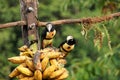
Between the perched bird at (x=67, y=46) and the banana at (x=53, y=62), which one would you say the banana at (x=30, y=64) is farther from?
the perched bird at (x=67, y=46)

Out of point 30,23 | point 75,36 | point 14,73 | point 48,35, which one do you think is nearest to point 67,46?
point 48,35

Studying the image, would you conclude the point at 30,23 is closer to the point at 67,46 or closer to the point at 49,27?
the point at 49,27

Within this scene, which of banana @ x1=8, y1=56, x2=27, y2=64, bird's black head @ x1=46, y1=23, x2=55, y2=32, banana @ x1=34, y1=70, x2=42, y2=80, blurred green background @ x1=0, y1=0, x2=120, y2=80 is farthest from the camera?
blurred green background @ x1=0, y1=0, x2=120, y2=80

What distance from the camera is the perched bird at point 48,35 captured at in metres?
3.04

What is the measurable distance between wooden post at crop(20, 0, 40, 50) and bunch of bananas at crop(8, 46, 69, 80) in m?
0.05

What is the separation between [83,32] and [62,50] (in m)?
0.26

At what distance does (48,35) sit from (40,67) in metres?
0.29

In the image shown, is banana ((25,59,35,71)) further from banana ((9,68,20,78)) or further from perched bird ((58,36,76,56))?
perched bird ((58,36,76,56))

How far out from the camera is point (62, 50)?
3111mm

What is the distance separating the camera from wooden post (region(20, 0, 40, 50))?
2.95 meters

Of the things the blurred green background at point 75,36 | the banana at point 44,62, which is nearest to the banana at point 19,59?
the banana at point 44,62

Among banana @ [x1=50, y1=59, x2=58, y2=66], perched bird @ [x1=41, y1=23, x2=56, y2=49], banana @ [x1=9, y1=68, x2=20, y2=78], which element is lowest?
banana @ [x1=9, y1=68, x2=20, y2=78]

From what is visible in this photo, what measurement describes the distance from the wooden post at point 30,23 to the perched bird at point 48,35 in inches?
3.1

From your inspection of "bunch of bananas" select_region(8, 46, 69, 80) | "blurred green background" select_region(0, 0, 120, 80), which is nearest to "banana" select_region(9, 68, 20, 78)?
"bunch of bananas" select_region(8, 46, 69, 80)
